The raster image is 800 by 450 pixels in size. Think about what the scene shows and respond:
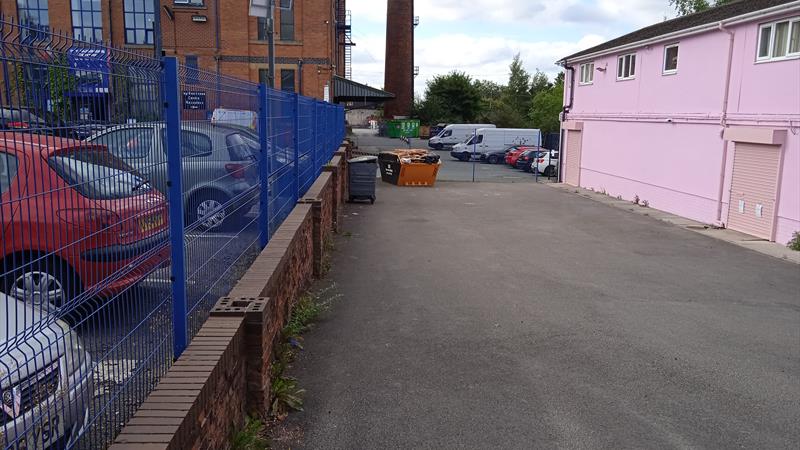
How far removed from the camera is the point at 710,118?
17391 mm

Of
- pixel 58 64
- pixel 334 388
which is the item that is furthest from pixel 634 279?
pixel 58 64

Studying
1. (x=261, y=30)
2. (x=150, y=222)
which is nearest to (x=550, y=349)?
(x=150, y=222)

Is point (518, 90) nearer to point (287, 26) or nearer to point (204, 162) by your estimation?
point (287, 26)

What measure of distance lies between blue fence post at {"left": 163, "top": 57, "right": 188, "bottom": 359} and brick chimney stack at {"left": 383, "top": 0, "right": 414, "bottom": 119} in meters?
69.8

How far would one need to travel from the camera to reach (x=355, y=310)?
7.85m

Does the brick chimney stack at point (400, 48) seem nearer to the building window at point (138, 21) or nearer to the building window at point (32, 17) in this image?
the building window at point (138, 21)

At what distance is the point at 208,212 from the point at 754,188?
14.6 m

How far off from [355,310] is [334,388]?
→ 2373mm

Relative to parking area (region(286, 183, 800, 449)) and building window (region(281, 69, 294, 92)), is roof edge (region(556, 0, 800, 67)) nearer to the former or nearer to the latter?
parking area (region(286, 183, 800, 449))

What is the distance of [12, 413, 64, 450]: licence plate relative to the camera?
2350mm

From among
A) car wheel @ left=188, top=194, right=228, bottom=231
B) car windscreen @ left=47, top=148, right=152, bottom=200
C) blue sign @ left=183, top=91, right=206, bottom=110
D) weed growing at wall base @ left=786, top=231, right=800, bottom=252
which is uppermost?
blue sign @ left=183, top=91, right=206, bottom=110

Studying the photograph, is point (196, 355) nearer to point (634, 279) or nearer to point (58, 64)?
point (58, 64)

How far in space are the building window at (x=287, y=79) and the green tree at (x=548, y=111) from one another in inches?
1040

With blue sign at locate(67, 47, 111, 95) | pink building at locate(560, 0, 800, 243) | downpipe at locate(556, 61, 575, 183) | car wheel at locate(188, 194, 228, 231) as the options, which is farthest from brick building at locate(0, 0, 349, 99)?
blue sign at locate(67, 47, 111, 95)
